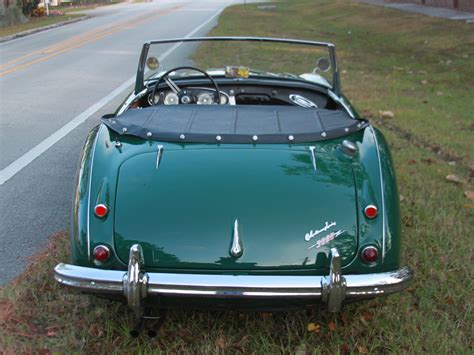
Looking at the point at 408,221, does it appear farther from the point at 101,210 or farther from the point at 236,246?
the point at 101,210

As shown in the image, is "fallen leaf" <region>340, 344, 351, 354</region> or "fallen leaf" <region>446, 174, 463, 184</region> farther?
"fallen leaf" <region>446, 174, 463, 184</region>

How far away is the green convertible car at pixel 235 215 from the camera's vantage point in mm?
2506

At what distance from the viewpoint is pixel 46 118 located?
25.0ft

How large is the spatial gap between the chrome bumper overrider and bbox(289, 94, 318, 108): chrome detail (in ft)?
5.60

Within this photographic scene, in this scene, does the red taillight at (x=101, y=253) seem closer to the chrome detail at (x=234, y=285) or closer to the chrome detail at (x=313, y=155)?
the chrome detail at (x=234, y=285)

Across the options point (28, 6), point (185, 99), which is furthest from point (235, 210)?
point (28, 6)

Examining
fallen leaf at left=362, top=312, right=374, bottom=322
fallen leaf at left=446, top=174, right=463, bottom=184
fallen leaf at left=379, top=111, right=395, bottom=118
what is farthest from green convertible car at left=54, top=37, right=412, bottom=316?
fallen leaf at left=379, top=111, right=395, bottom=118

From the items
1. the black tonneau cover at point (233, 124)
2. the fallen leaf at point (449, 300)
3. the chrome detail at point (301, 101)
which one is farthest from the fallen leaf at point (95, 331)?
the chrome detail at point (301, 101)

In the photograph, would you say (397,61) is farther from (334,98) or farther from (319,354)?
(319,354)

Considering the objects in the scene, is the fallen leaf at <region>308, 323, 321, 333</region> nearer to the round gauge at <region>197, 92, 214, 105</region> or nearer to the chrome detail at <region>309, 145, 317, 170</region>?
the chrome detail at <region>309, 145, 317, 170</region>

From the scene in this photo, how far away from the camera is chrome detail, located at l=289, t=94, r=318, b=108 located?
4020 mm

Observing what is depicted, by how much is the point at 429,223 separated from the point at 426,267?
65 centimetres

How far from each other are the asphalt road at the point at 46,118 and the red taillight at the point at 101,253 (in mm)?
1241

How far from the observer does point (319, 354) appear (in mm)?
2750
